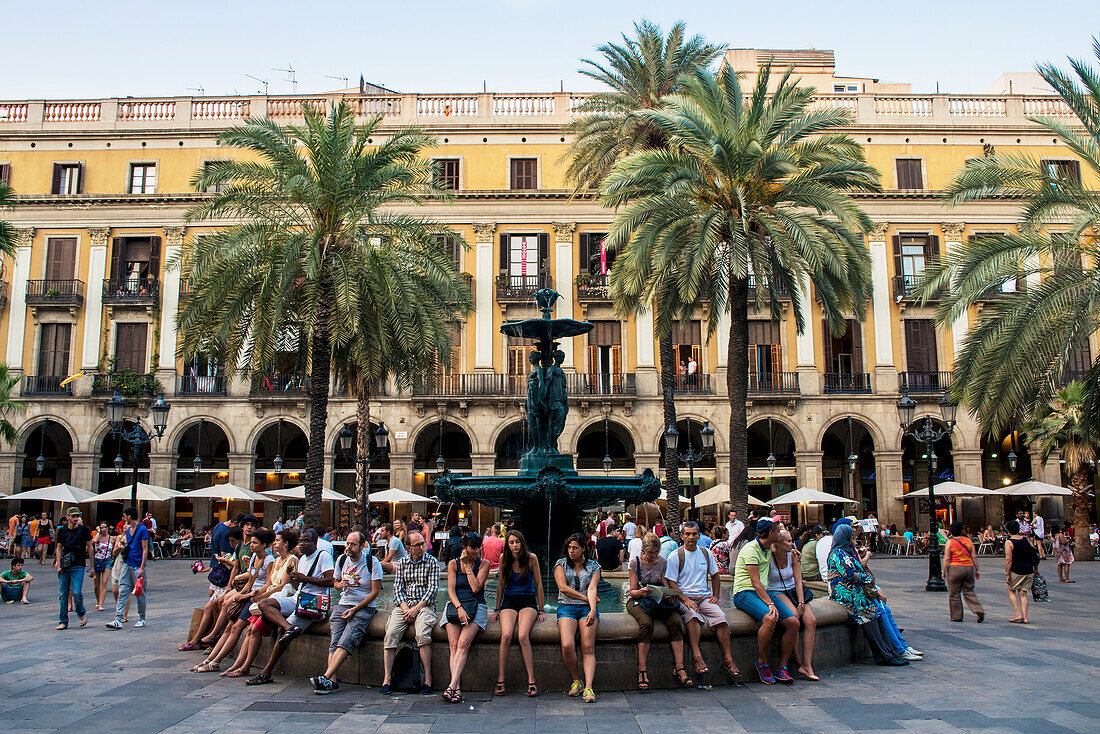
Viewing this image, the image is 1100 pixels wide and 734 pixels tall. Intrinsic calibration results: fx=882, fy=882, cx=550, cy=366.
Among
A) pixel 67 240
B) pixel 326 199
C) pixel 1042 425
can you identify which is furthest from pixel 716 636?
pixel 67 240

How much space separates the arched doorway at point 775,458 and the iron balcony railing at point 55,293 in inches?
1066

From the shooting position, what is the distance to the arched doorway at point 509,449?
34.7 metres

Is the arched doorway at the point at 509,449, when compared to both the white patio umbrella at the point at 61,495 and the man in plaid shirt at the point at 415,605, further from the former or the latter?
the man in plaid shirt at the point at 415,605

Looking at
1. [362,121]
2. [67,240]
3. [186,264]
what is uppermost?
[362,121]

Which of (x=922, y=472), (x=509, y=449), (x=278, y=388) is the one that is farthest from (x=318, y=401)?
(x=922, y=472)

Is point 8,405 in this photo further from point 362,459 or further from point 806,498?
point 806,498

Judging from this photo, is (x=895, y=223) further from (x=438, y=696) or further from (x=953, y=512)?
(x=438, y=696)

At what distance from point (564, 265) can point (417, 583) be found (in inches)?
1077

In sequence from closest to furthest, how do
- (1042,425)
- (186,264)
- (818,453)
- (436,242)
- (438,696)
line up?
(438,696), (186,264), (436,242), (1042,425), (818,453)

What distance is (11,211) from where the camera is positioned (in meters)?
35.3

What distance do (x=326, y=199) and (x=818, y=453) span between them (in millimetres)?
21418

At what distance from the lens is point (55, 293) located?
34344 millimetres

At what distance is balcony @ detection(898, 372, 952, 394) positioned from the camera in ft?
111

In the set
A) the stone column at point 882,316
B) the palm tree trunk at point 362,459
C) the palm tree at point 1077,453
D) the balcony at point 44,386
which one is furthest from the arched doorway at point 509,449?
the palm tree at point 1077,453
